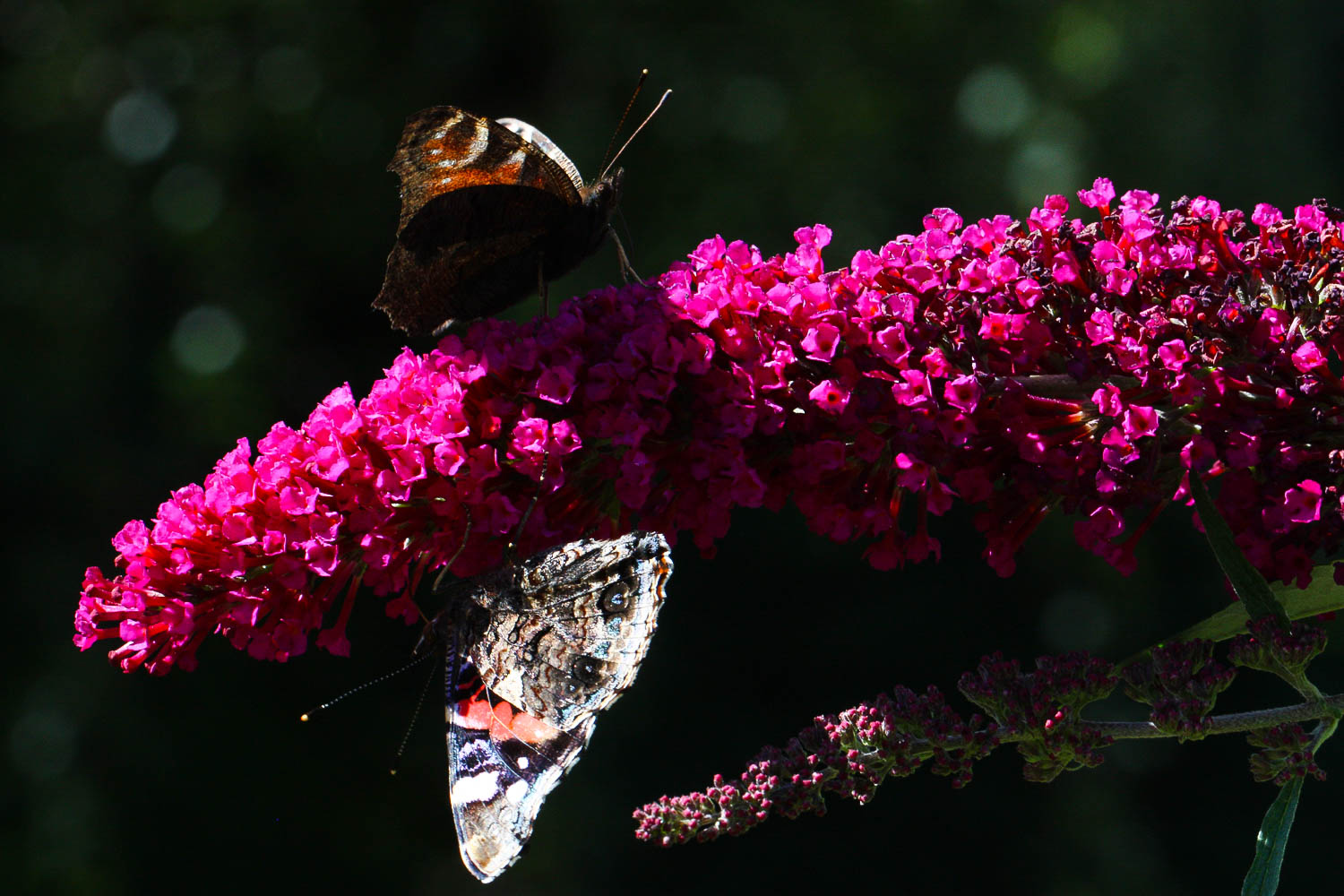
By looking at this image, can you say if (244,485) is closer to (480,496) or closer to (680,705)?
(480,496)

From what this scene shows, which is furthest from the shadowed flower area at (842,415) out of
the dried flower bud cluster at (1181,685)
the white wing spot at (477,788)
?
the white wing spot at (477,788)

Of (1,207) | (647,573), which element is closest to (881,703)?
(647,573)

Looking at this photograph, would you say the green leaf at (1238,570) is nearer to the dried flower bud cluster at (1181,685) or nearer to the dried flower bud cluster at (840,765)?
the dried flower bud cluster at (1181,685)

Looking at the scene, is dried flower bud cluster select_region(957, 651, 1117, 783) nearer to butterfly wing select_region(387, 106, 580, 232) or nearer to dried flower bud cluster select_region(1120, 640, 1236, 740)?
dried flower bud cluster select_region(1120, 640, 1236, 740)

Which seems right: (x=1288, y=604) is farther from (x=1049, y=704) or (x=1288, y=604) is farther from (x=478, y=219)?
(x=478, y=219)

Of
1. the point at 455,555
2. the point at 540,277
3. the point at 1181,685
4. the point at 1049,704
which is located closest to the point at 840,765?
the point at 1049,704
